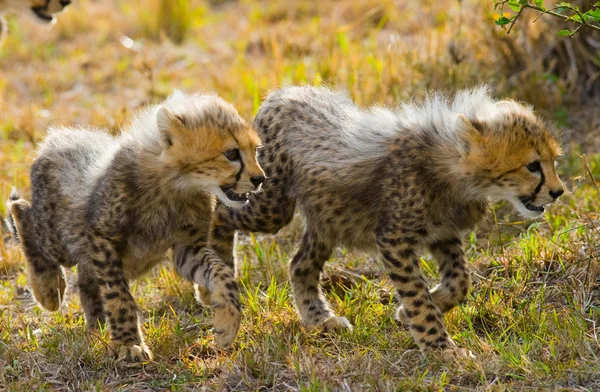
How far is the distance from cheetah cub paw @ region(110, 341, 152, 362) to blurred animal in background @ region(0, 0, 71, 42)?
136 inches

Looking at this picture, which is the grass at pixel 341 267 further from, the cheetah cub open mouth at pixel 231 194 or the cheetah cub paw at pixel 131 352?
the cheetah cub open mouth at pixel 231 194

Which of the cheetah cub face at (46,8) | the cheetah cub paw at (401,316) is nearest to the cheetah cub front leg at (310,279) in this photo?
the cheetah cub paw at (401,316)

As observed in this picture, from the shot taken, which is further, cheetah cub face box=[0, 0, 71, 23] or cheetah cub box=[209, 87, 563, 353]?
cheetah cub face box=[0, 0, 71, 23]

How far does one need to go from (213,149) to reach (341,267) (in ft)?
3.96

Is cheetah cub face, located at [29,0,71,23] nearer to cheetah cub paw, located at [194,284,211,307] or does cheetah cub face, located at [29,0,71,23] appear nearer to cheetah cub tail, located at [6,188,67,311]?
cheetah cub tail, located at [6,188,67,311]

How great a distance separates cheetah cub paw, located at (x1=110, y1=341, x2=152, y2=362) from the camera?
A: 143 inches

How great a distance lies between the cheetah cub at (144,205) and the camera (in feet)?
11.9

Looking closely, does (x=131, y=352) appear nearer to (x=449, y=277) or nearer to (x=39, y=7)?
(x=449, y=277)

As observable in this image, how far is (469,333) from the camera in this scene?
11.7 feet

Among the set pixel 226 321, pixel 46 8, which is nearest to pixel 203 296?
pixel 226 321

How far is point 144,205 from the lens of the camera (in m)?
3.82

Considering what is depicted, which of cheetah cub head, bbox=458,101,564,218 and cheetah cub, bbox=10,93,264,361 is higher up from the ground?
cheetah cub head, bbox=458,101,564,218

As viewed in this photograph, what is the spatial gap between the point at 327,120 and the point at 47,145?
128cm

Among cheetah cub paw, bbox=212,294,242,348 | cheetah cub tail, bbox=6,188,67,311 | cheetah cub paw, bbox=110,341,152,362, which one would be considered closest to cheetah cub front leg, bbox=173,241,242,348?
cheetah cub paw, bbox=212,294,242,348
